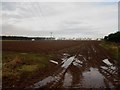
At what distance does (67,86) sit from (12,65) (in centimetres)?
813

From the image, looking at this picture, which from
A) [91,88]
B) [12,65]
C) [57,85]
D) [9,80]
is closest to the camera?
[91,88]

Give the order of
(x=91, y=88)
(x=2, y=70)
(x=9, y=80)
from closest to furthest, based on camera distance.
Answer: (x=91, y=88), (x=9, y=80), (x=2, y=70)

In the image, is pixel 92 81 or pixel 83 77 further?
pixel 83 77

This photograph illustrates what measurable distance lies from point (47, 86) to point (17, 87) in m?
1.42

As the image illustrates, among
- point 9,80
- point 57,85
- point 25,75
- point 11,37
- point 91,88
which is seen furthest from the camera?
point 11,37

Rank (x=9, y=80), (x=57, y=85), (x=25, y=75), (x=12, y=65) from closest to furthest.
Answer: (x=57, y=85) → (x=9, y=80) → (x=25, y=75) → (x=12, y=65)

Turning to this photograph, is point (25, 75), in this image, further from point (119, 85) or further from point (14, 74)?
point (119, 85)

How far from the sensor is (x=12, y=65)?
59.8ft

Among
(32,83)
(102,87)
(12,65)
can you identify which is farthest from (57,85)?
(12,65)

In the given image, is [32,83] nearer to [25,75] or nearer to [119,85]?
[25,75]

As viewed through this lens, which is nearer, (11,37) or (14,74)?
(14,74)

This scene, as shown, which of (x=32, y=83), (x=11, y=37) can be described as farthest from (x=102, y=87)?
(x=11, y=37)

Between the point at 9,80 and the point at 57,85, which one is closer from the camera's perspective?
the point at 57,85

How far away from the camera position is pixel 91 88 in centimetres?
1079
